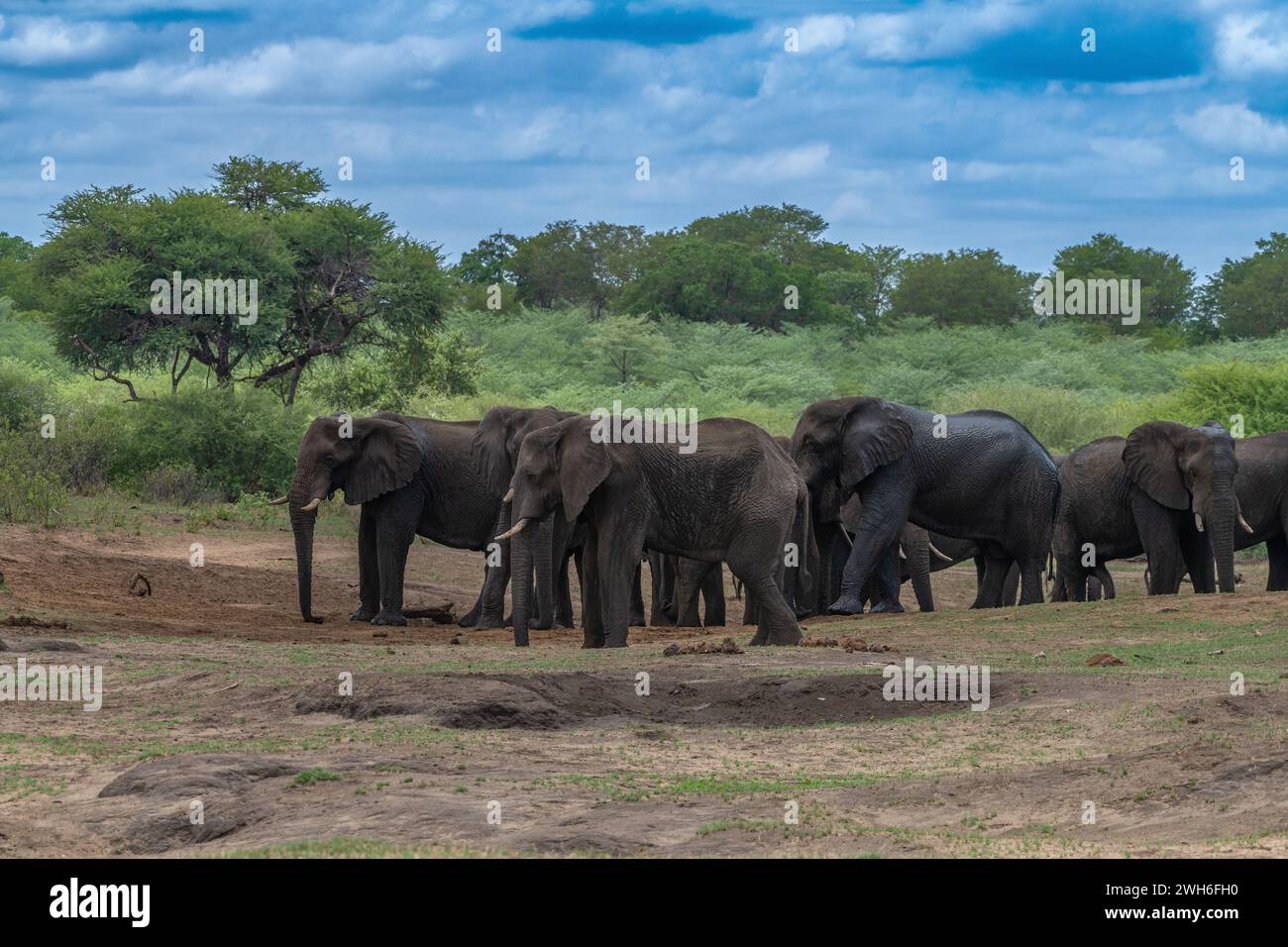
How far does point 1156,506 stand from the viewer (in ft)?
75.8

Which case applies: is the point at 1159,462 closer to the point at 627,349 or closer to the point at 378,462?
the point at 378,462

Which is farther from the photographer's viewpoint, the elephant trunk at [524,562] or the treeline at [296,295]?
the treeline at [296,295]

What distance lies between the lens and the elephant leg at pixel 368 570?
69.1 ft

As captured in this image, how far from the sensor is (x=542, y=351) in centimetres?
6681

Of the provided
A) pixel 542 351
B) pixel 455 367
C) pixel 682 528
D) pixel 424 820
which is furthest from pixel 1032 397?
pixel 424 820

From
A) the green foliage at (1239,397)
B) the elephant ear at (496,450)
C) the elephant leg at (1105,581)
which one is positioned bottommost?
the elephant leg at (1105,581)

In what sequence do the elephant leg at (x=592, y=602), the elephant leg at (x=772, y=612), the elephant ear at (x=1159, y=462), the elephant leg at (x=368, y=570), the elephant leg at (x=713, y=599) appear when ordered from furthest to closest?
the elephant ear at (x=1159, y=462), the elephant leg at (x=713, y=599), the elephant leg at (x=368, y=570), the elephant leg at (x=592, y=602), the elephant leg at (x=772, y=612)

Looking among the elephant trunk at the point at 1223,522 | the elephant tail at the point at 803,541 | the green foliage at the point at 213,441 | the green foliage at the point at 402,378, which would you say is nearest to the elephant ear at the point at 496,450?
the elephant tail at the point at 803,541

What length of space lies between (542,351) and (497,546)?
4722cm

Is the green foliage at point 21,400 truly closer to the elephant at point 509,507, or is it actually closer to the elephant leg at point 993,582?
the elephant at point 509,507

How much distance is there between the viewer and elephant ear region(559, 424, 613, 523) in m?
15.7

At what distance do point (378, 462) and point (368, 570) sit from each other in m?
Result: 1.29

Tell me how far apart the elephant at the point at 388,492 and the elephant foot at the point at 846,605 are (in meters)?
3.64
